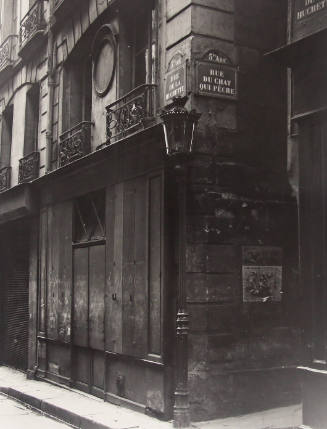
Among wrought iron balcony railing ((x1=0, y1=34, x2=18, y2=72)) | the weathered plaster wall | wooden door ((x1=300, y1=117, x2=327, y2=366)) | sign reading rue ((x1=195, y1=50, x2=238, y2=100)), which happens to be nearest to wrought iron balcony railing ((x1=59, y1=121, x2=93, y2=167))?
the weathered plaster wall

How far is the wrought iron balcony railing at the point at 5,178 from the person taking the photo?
14.4 meters

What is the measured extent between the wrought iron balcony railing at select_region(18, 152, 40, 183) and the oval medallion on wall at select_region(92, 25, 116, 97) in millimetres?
2818

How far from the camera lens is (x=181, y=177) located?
736cm

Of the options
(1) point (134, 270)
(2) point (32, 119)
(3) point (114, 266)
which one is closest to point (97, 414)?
(1) point (134, 270)

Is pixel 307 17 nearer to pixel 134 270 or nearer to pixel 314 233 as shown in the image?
pixel 314 233

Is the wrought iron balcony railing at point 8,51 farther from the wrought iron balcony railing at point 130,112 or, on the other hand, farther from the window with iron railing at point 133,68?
the wrought iron balcony railing at point 130,112

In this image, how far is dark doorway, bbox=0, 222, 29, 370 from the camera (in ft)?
44.0

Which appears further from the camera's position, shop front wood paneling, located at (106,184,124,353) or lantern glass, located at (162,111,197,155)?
shop front wood paneling, located at (106,184,124,353)

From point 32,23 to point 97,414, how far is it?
8.76 meters

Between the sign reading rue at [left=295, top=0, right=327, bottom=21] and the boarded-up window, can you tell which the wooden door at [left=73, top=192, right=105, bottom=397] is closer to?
the boarded-up window

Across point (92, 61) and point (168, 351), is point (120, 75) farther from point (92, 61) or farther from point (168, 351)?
point (168, 351)

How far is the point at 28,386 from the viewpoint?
11133mm

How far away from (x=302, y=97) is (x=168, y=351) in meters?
3.57

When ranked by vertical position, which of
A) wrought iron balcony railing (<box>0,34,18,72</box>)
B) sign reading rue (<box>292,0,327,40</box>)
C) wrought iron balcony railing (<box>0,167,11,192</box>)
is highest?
wrought iron balcony railing (<box>0,34,18,72</box>)
